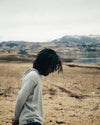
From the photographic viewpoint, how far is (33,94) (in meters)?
2.20

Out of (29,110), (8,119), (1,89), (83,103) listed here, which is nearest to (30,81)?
(29,110)

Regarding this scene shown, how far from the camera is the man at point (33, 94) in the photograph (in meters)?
2.15

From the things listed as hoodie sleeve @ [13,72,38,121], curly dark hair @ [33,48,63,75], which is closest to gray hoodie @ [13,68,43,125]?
hoodie sleeve @ [13,72,38,121]

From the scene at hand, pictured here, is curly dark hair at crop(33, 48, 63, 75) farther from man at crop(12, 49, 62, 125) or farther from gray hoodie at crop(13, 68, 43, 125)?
gray hoodie at crop(13, 68, 43, 125)

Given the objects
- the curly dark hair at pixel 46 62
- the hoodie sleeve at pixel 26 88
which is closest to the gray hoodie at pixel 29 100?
the hoodie sleeve at pixel 26 88

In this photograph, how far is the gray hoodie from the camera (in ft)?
7.01

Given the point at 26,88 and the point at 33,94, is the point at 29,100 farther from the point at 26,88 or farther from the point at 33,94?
the point at 26,88

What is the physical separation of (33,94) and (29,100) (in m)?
0.12

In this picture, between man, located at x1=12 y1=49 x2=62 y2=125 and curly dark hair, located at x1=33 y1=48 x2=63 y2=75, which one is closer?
man, located at x1=12 y1=49 x2=62 y2=125

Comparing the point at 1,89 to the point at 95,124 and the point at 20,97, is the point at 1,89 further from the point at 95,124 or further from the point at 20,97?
the point at 20,97

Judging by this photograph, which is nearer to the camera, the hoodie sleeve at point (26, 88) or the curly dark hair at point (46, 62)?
the hoodie sleeve at point (26, 88)

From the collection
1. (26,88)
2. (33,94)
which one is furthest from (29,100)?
(26,88)

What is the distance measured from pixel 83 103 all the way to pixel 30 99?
827 centimetres

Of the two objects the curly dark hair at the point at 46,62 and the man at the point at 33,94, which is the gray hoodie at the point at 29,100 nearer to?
the man at the point at 33,94
